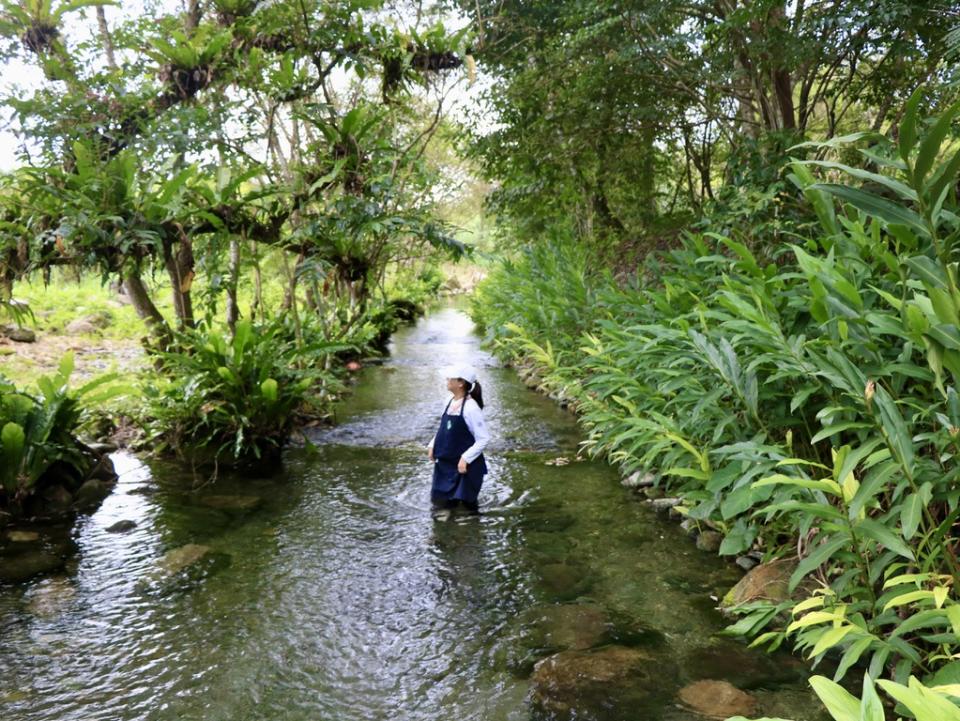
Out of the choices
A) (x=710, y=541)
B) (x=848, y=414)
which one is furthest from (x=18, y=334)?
(x=848, y=414)

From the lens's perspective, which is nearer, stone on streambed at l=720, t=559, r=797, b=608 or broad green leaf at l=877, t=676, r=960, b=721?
broad green leaf at l=877, t=676, r=960, b=721

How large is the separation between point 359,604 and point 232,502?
192 centimetres

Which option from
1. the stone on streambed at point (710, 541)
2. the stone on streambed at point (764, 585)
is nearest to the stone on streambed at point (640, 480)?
the stone on streambed at point (710, 541)

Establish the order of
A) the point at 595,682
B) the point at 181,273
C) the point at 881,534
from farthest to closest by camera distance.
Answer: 1. the point at 181,273
2. the point at 595,682
3. the point at 881,534

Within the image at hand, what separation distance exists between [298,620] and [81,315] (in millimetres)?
11514

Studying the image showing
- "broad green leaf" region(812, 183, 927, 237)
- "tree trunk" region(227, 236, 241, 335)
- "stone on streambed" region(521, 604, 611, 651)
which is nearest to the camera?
"broad green leaf" region(812, 183, 927, 237)

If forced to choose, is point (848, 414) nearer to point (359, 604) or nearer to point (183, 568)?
point (359, 604)

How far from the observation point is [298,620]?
340cm

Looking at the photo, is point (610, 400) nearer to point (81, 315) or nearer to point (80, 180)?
point (80, 180)

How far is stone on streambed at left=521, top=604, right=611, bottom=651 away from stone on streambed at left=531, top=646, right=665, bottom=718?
0.30 ft

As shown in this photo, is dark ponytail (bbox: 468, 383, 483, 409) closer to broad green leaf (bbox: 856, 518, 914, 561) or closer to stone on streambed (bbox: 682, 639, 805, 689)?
stone on streambed (bbox: 682, 639, 805, 689)

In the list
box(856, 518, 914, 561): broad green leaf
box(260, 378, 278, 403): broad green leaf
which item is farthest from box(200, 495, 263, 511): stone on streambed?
box(856, 518, 914, 561): broad green leaf

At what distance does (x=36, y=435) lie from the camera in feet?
15.3

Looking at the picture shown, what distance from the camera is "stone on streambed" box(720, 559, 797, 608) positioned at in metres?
3.23
